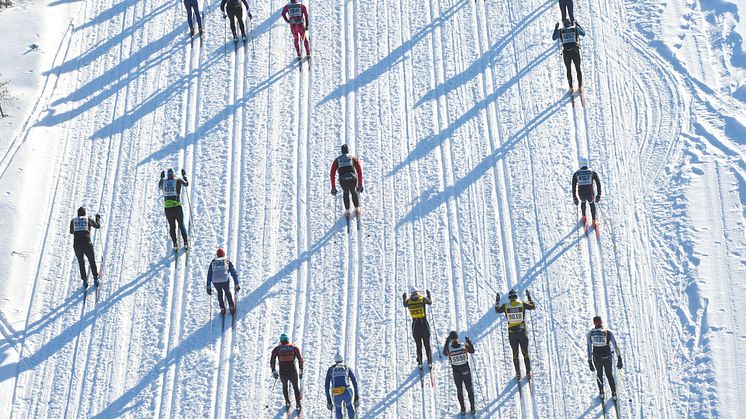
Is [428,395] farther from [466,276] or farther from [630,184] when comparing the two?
[630,184]

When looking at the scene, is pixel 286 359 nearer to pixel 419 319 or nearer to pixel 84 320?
pixel 419 319

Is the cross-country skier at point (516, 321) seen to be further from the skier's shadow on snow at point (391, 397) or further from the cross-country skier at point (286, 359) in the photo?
the cross-country skier at point (286, 359)

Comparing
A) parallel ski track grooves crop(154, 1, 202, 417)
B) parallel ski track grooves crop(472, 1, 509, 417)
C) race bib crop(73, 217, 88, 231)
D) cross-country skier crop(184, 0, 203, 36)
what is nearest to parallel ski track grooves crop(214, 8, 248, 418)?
parallel ski track grooves crop(154, 1, 202, 417)

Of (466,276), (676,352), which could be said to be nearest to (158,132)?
(466,276)

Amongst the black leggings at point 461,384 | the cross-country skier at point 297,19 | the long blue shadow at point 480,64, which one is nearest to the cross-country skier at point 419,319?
the black leggings at point 461,384

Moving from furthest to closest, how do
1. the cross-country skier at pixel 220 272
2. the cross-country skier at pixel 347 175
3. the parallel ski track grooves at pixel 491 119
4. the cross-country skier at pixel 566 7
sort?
the cross-country skier at pixel 566 7 → the cross-country skier at pixel 347 175 → the parallel ski track grooves at pixel 491 119 → the cross-country skier at pixel 220 272

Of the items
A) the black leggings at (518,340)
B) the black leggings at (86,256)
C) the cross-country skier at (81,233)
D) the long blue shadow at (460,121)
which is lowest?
the black leggings at (518,340)
